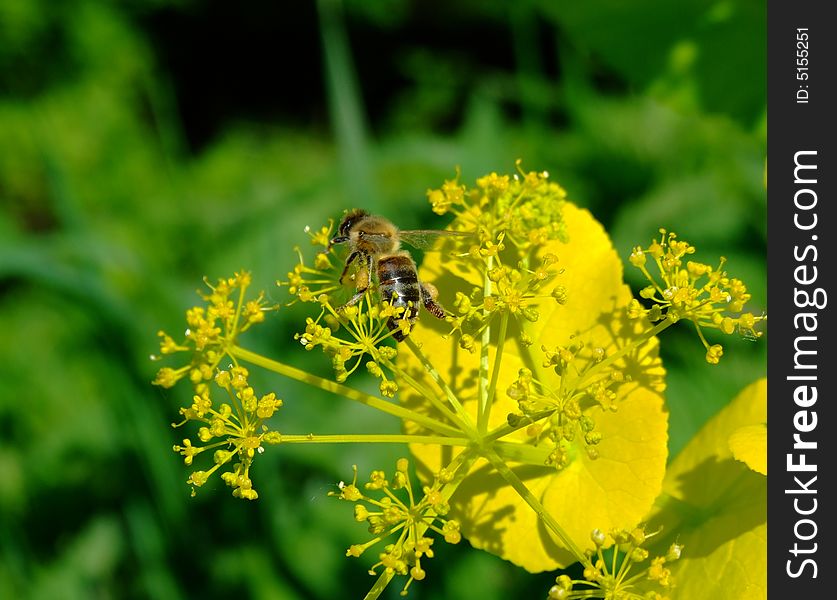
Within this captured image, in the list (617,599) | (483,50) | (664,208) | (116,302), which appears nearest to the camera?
(617,599)

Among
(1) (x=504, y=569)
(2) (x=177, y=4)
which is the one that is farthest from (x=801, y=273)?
(2) (x=177, y=4)

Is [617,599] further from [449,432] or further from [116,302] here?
[116,302]

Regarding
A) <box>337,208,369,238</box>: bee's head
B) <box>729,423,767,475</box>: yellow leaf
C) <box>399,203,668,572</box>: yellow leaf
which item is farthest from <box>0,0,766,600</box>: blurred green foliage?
<box>729,423,767,475</box>: yellow leaf

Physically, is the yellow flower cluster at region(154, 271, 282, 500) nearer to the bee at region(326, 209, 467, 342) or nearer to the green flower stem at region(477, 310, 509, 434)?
the bee at region(326, 209, 467, 342)

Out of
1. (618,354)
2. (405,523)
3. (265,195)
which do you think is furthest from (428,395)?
(265,195)

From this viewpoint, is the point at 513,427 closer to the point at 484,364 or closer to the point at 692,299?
the point at 484,364

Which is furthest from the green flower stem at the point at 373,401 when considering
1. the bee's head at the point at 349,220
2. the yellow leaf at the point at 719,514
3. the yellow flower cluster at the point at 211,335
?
the bee's head at the point at 349,220

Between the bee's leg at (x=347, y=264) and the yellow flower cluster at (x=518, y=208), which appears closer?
the yellow flower cluster at (x=518, y=208)

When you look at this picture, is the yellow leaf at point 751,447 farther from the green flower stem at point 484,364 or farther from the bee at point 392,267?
the bee at point 392,267
